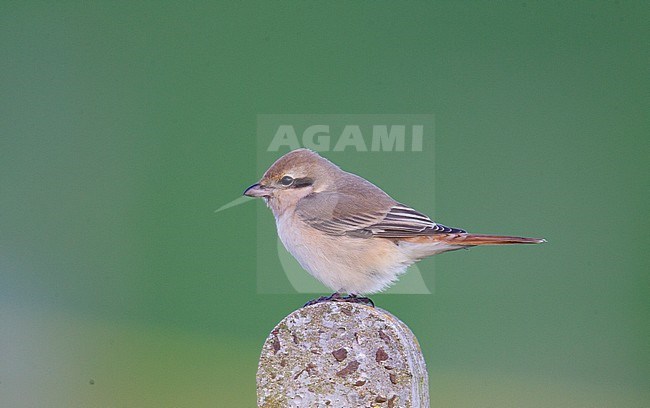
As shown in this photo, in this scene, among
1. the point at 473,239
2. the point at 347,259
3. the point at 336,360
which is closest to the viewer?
the point at 336,360

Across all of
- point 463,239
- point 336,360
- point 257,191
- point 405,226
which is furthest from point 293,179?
point 336,360

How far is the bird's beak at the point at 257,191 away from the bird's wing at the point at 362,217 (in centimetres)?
13

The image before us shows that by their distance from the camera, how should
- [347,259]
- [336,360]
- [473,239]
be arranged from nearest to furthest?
[336,360]
[473,239]
[347,259]

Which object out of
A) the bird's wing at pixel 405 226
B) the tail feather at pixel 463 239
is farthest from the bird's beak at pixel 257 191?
the tail feather at pixel 463 239

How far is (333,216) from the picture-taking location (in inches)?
131

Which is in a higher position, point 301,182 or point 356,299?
point 301,182

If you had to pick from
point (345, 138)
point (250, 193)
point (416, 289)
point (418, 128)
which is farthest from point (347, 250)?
point (418, 128)

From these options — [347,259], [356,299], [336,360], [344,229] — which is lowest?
[336,360]

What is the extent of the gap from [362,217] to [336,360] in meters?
1.07

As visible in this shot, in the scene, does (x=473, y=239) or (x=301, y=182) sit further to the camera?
(x=301, y=182)

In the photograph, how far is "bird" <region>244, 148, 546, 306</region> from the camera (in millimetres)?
3215

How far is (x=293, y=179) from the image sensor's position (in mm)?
3273

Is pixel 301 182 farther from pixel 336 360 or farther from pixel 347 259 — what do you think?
pixel 336 360

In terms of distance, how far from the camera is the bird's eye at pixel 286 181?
3.26 meters
